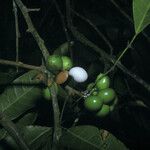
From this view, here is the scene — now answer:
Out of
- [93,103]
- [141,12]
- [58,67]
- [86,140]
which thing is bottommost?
[86,140]

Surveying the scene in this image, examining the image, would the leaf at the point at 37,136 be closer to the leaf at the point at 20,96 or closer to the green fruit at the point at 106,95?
the leaf at the point at 20,96

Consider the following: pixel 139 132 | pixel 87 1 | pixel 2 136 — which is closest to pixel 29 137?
pixel 2 136

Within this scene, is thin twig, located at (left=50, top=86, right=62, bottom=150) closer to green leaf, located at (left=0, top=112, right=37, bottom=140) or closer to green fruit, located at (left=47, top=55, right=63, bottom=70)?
green fruit, located at (left=47, top=55, right=63, bottom=70)

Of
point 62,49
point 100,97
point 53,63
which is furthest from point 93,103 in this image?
point 62,49

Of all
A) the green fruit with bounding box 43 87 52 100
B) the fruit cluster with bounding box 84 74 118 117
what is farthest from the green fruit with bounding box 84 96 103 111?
the green fruit with bounding box 43 87 52 100

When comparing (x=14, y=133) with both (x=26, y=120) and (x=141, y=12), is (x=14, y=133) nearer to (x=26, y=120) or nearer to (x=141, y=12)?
(x=26, y=120)
